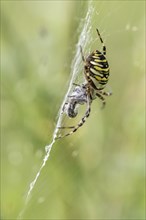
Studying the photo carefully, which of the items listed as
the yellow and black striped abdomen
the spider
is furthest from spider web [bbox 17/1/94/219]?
the yellow and black striped abdomen

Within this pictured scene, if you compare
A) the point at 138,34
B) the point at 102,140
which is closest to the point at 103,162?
the point at 102,140

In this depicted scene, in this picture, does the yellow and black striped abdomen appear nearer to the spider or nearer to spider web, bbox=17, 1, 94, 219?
the spider

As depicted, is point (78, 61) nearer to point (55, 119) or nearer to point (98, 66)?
point (98, 66)

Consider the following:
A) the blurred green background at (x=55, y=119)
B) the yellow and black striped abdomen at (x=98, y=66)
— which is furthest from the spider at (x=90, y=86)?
the blurred green background at (x=55, y=119)

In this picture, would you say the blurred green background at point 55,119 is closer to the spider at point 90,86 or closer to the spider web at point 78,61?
the spider web at point 78,61

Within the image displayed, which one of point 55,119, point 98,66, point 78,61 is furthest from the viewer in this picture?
point 55,119

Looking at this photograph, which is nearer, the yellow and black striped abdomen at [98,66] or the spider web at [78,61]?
the yellow and black striped abdomen at [98,66]

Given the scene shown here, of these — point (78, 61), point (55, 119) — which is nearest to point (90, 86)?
point (78, 61)
